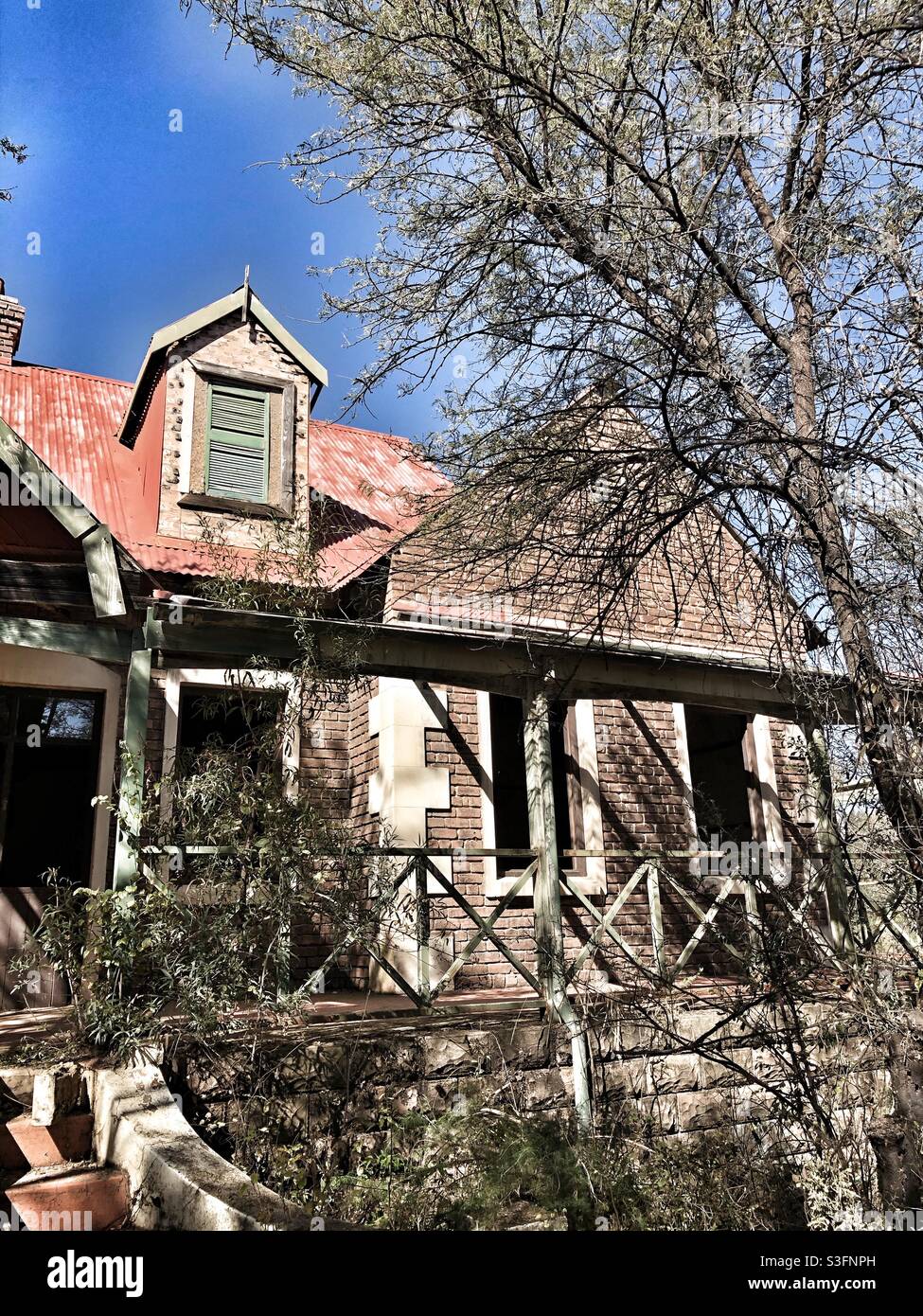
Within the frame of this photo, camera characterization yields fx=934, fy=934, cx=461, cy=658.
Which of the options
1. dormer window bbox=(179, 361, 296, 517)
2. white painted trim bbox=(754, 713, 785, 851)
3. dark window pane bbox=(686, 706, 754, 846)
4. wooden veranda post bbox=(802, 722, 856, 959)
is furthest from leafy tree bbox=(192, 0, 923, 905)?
dark window pane bbox=(686, 706, 754, 846)

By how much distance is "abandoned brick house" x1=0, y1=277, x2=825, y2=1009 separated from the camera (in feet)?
20.2

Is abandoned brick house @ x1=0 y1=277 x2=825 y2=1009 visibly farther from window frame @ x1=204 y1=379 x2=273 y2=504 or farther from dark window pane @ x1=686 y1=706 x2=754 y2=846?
dark window pane @ x1=686 y1=706 x2=754 y2=846

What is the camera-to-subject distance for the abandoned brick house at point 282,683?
6160 mm

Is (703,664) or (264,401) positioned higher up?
(264,401)

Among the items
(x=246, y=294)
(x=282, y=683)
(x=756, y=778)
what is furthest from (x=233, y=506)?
(x=756, y=778)

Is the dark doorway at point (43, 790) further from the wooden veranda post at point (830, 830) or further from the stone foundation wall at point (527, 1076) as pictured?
Result: the wooden veranda post at point (830, 830)

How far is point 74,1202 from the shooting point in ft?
11.9

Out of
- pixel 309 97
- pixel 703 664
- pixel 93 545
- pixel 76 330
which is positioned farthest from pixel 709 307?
pixel 76 330

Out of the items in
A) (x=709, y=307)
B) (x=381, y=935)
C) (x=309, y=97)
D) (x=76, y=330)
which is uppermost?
(x=76, y=330)

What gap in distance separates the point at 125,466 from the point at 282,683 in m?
4.12

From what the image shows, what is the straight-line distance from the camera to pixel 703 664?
7180 millimetres

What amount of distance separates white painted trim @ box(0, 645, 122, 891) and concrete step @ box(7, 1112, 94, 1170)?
3.13 meters

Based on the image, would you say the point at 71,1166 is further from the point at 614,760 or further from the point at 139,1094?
the point at 614,760
